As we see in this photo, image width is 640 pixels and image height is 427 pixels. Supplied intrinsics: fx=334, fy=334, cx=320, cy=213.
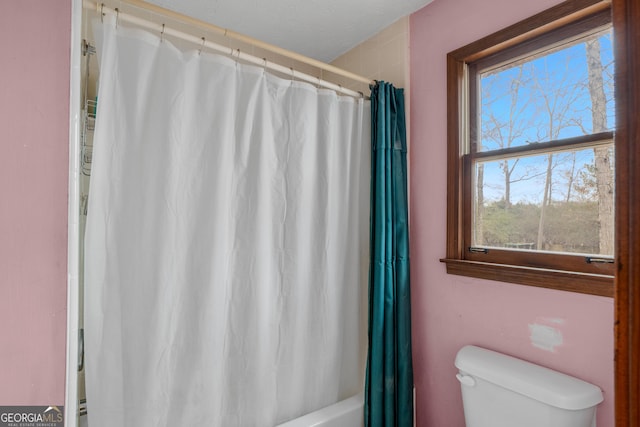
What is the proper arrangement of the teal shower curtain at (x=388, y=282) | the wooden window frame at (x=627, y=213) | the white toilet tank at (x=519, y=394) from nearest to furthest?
the wooden window frame at (x=627, y=213)
the white toilet tank at (x=519, y=394)
the teal shower curtain at (x=388, y=282)

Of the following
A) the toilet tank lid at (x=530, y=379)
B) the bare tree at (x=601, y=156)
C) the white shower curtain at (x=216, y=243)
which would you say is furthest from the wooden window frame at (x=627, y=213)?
the white shower curtain at (x=216, y=243)

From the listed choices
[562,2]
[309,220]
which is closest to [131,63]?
[309,220]

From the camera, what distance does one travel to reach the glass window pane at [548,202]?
117 centimetres

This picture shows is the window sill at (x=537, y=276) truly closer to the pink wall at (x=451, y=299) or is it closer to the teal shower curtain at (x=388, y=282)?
the pink wall at (x=451, y=299)

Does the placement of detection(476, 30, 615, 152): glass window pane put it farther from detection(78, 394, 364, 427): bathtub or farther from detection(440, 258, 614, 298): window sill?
detection(78, 394, 364, 427): bathtub

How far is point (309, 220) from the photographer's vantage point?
1.56 meters

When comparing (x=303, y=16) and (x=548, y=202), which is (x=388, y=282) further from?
(x=303, y=16)

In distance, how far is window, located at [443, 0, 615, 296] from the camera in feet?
3.84

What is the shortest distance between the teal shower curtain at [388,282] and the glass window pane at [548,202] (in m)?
0.36

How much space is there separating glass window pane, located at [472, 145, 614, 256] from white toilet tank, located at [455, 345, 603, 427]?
1.49ft

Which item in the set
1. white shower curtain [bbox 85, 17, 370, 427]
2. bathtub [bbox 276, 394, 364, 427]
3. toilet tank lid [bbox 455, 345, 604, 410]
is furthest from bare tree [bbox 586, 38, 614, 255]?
bathtub [bbox 276, 394, 364, 427]

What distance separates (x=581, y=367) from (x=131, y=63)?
73.4 inches

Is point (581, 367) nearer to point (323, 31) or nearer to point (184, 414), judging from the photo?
point (184, 414)

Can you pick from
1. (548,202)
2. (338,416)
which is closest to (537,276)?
(548,202)
